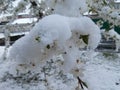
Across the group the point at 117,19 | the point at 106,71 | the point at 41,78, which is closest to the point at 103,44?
the point at 106,71

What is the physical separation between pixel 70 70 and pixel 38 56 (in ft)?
0.63

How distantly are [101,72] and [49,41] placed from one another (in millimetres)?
6003

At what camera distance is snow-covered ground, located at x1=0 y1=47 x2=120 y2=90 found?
600 cm

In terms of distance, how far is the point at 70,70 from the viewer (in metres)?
1.28

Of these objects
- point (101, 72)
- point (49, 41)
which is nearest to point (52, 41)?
point (49, 41)

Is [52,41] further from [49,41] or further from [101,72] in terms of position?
[101,72]

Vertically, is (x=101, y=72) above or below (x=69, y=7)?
below

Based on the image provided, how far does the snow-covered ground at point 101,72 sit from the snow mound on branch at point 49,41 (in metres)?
3.56

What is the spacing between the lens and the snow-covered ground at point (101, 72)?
19.7ft

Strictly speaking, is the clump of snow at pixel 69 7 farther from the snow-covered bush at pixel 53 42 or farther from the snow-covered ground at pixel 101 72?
the snow-covered ground at pixel 101 72

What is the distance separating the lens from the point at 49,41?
3.57ft

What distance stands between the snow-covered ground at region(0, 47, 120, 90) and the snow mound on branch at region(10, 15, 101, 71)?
140 inches

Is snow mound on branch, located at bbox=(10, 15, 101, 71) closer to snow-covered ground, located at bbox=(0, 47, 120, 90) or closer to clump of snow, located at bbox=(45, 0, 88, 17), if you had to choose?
clump of snow, located at bbox=(45, 0, 88, 17)

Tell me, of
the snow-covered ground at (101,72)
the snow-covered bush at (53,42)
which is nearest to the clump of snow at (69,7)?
the snow-covered bush at (53,42)
